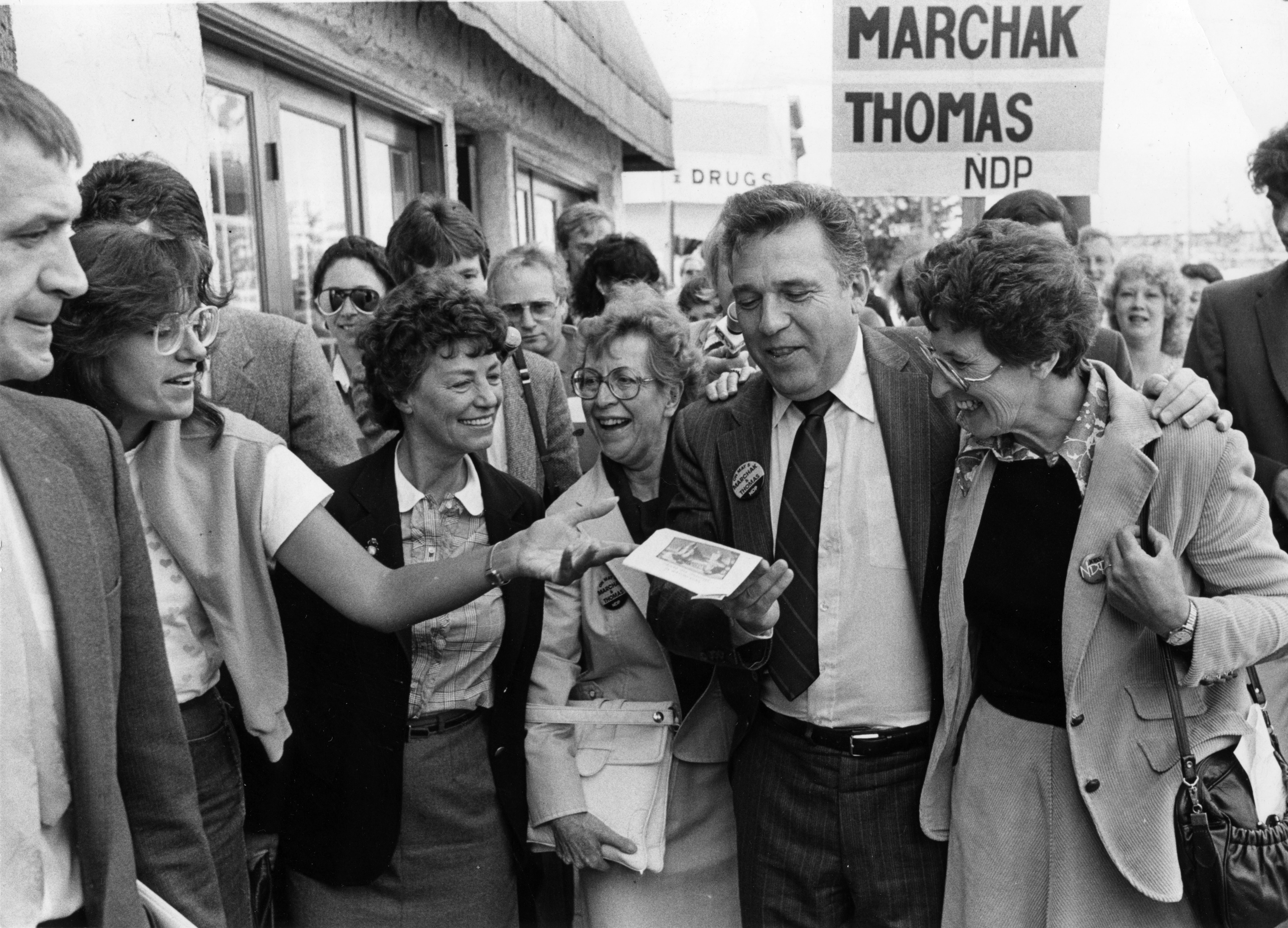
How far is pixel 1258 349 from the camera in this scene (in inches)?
139

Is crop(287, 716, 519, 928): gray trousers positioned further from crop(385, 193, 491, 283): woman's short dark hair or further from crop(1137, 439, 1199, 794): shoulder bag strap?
crop(385, 193, 491, 283): woman's short dark hair

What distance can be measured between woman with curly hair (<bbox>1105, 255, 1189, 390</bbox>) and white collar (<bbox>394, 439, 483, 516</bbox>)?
162 inches

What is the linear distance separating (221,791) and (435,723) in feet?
2.04

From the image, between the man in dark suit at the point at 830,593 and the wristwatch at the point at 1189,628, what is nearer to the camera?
the wristwatch at the point at 1189,628

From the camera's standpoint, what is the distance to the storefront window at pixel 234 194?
5.07 meters

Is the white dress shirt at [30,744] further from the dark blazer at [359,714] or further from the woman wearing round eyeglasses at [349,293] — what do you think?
the woman wearing round eyeglasses at [349,293]

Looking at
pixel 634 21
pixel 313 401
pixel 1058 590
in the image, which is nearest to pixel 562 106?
pixel 634 21

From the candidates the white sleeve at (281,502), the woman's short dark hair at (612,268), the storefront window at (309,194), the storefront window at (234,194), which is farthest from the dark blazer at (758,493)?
the storefront window at (309,194)

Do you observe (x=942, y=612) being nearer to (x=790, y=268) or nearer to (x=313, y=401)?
(x=790, y=268)

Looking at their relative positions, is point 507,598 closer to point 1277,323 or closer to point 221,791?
point 221,791

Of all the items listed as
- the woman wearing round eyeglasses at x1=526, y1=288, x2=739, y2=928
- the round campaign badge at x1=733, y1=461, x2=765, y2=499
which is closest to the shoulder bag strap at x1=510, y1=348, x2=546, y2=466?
the woman wearing round eyeglasses at x1=526, y1=288, x2=739, y2=928

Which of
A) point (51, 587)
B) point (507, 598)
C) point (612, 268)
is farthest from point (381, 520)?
point (612, 268)

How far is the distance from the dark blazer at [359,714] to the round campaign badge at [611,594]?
0.70 ft

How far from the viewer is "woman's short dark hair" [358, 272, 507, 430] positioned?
323 centimetres
